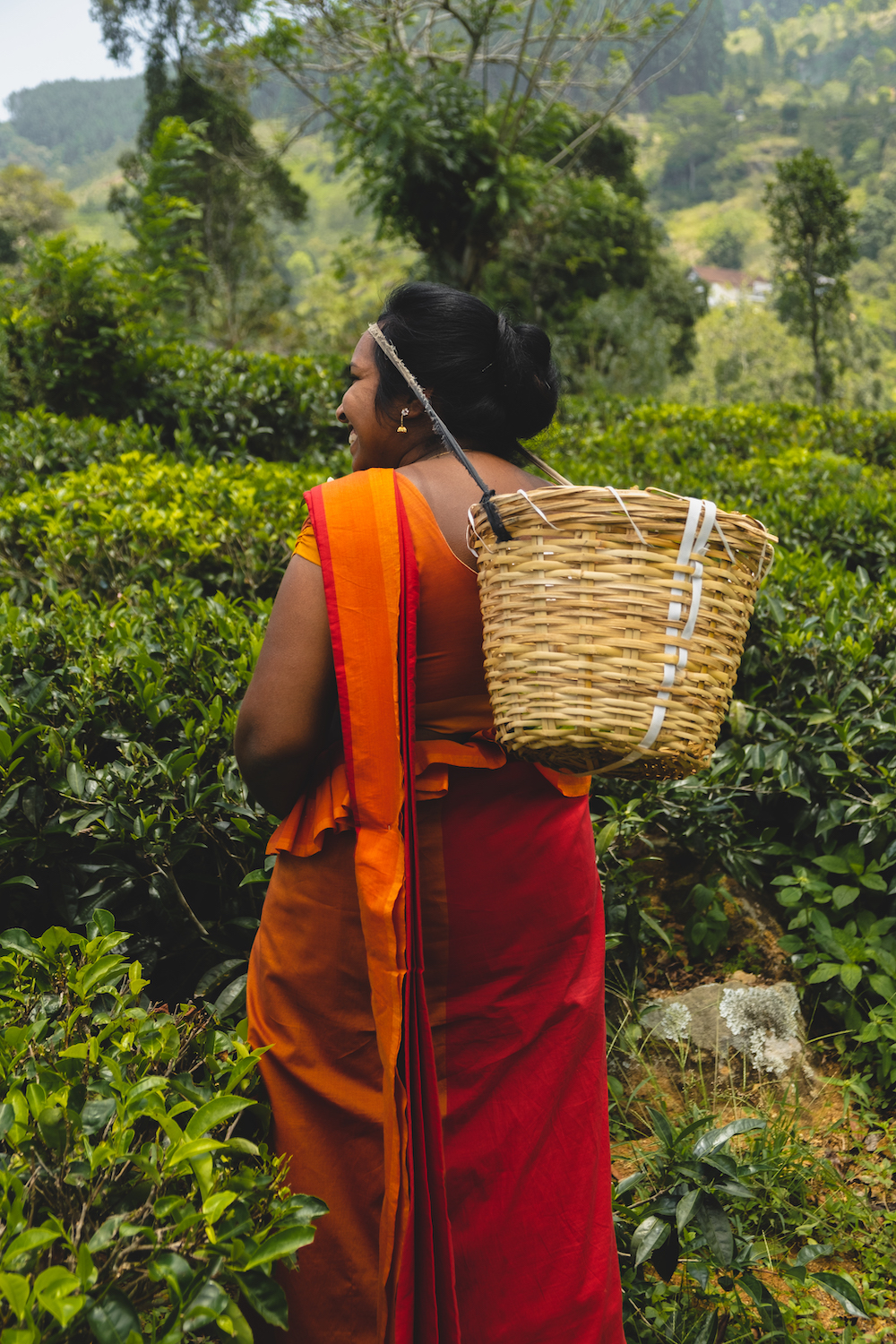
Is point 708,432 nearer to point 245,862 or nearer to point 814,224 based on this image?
point 245,862

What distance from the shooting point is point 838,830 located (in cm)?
293

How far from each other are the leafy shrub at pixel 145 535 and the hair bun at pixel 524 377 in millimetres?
1637

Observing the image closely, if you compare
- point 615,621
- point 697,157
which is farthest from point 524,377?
point 697,157

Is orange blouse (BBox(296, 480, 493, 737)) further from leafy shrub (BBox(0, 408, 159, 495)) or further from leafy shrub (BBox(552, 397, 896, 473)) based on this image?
leafy shrub (BBox(552, 397, 896, 473))

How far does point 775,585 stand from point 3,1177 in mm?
2987

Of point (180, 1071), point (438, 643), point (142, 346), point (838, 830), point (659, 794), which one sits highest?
point (142, 346)

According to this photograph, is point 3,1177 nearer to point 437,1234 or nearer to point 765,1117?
point 437,1234

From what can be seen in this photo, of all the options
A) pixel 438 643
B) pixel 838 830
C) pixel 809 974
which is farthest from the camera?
pixel 838 830

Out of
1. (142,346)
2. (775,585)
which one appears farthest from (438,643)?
(142,346)

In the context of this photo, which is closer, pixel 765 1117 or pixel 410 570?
pixel 410 570

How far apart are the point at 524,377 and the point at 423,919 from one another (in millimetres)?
931

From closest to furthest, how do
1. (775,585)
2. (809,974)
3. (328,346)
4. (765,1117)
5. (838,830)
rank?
1. (765,1117)
2. (809,974)
3. (838,830)
4. (775,585)
5. (328,346)

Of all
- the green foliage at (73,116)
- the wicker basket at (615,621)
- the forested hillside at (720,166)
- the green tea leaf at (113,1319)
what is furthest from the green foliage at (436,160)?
the green foliage at (73,116)

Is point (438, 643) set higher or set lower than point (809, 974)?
higher
